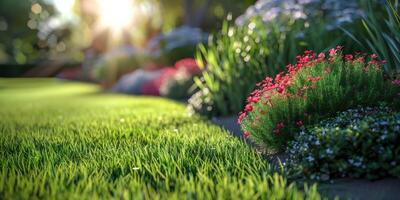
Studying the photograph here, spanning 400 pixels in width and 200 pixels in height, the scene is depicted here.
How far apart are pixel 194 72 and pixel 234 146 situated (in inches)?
318

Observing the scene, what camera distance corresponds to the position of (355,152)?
3803 millimetres

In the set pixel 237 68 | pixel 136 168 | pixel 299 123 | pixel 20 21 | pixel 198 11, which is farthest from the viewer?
pixel 20 21

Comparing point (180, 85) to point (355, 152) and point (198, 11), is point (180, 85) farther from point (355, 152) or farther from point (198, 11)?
point (198, 11)

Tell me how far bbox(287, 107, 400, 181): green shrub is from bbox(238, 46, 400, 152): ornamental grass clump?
0.63 meters

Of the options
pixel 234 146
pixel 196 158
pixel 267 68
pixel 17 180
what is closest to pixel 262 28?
pixel 267 68

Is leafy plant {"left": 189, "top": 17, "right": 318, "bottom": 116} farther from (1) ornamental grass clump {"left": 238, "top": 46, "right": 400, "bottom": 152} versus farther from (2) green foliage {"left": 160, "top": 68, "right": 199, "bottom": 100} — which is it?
(2) green foliage {"left": 160, "top": 68, "right": 199, "bottom": 100}

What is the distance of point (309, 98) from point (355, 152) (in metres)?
1.02

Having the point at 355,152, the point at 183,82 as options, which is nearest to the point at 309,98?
the point at 355,152

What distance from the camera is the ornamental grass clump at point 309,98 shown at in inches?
182

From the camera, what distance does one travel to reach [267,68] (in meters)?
7.49

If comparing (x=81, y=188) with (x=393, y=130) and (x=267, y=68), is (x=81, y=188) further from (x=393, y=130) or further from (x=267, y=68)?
(x=267, y=68)

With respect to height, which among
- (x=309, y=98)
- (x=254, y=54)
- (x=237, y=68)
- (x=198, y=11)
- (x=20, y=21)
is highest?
(x=20, y=21)

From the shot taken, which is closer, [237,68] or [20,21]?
[237,68]

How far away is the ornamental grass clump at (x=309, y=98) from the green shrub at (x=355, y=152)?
629mm
